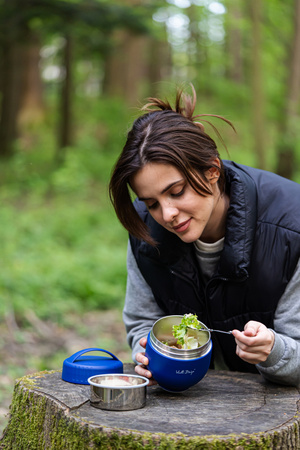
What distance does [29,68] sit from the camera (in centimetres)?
1628

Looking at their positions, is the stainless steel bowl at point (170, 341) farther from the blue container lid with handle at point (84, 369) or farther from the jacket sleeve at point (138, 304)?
the jacket sleeve at point (138, 304)

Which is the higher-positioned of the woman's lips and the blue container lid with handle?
the woman's lips

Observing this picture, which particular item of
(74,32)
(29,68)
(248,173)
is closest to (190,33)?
(29,68)

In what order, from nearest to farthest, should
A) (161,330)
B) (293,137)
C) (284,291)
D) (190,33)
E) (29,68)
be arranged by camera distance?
(161,330) → (284,291) → (293,137) → (29,68) → (190,33)

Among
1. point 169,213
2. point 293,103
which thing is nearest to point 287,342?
point 169,213

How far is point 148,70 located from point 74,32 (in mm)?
10401

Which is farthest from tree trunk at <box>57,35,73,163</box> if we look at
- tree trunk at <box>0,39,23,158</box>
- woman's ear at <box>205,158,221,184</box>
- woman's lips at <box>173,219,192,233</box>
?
woman's lips at <box>173,219,192,233</box>

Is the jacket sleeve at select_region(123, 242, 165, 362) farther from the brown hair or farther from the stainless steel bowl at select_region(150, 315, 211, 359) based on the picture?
the stainless steel bowl at select_region(150, 315, 211, 359)

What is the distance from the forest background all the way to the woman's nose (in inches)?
26.3

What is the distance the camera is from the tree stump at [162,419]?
1.78 m

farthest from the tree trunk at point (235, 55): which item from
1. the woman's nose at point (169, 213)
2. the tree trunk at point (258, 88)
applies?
the woman's nose at point (169, 213)

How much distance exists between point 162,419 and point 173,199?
883 millimetres

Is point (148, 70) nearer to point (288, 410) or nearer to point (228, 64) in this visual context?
point (228, 64)

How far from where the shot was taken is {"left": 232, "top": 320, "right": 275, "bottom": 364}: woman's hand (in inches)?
81.9
